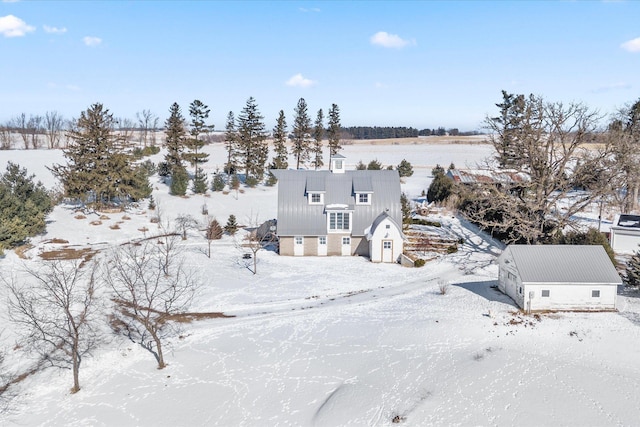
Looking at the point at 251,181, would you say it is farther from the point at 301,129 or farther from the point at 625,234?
the point at 625,234

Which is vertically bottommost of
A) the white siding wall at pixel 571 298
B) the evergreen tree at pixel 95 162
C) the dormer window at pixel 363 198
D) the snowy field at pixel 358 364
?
the snowy field at pixel 358 364

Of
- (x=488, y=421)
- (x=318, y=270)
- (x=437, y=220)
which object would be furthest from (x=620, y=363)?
(x=437, y=220)

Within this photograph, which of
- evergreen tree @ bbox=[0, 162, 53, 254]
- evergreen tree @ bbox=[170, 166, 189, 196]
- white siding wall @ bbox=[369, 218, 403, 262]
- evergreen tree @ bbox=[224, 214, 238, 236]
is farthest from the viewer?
evergreen tree @ bbox=[170, 166, 189, 196]

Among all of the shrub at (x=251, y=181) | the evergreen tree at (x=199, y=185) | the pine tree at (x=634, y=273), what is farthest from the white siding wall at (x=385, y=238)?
the shrub at (x=251, y=181)

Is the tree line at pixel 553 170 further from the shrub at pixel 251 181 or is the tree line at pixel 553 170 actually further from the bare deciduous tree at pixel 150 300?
the shrub at pixel 251 181

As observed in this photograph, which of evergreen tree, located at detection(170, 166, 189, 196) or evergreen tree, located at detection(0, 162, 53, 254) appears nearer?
evergreen tree, located at detection(0, 162, 53, 254)

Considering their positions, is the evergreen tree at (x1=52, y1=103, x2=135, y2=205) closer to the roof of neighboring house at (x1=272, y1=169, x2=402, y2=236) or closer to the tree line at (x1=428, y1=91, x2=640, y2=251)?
the roof of neighboring house at (x1=272, y1=169, x2=402, y2=236)

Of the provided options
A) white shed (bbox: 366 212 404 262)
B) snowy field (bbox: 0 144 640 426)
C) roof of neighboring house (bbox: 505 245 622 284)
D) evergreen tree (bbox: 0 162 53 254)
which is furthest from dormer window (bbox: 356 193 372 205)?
evergreen tree (bbox: 0 162 53 254)
